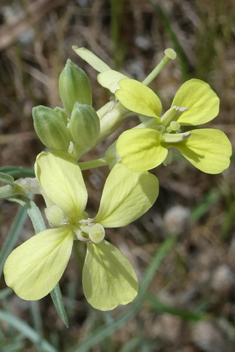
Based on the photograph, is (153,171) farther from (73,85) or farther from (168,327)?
(73,85)

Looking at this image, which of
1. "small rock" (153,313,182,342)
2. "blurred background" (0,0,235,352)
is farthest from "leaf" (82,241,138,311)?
"small rock" (153,313,182,342)

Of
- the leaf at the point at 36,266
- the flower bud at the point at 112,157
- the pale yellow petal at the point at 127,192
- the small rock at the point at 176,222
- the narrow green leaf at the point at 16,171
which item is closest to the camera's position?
the leaf at the point at 36,266

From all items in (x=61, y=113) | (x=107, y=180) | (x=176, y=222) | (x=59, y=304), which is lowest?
(x=176, y=222)

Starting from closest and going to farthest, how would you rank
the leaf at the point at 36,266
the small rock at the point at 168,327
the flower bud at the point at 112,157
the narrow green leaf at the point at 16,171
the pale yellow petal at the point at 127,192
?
1. the leaf at the point at 36,266
2. the pale yellow petal at the point at 127,192
3. the flower bud at the point at 112,157
4. the narrow green leaf at the point at 16,171
5. the small rock at the point at 168,327

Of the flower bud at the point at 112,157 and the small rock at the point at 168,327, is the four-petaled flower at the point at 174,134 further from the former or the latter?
the small rock at the point at 168,327

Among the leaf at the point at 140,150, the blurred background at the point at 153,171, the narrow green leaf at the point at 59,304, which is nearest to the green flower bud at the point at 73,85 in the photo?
the leaf at the point at 140,150

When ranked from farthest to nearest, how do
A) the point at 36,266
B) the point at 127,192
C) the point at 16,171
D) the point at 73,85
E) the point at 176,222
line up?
1. the point at 176,222
2. the point at 16,171
3. the point at 73,85
4. the point at 127,192
5. the point at 36,266

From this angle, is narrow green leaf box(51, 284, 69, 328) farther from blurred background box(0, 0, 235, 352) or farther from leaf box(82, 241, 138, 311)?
blurred background box(0, 0, 235, 352)

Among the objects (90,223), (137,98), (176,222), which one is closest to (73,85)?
(137,98)
